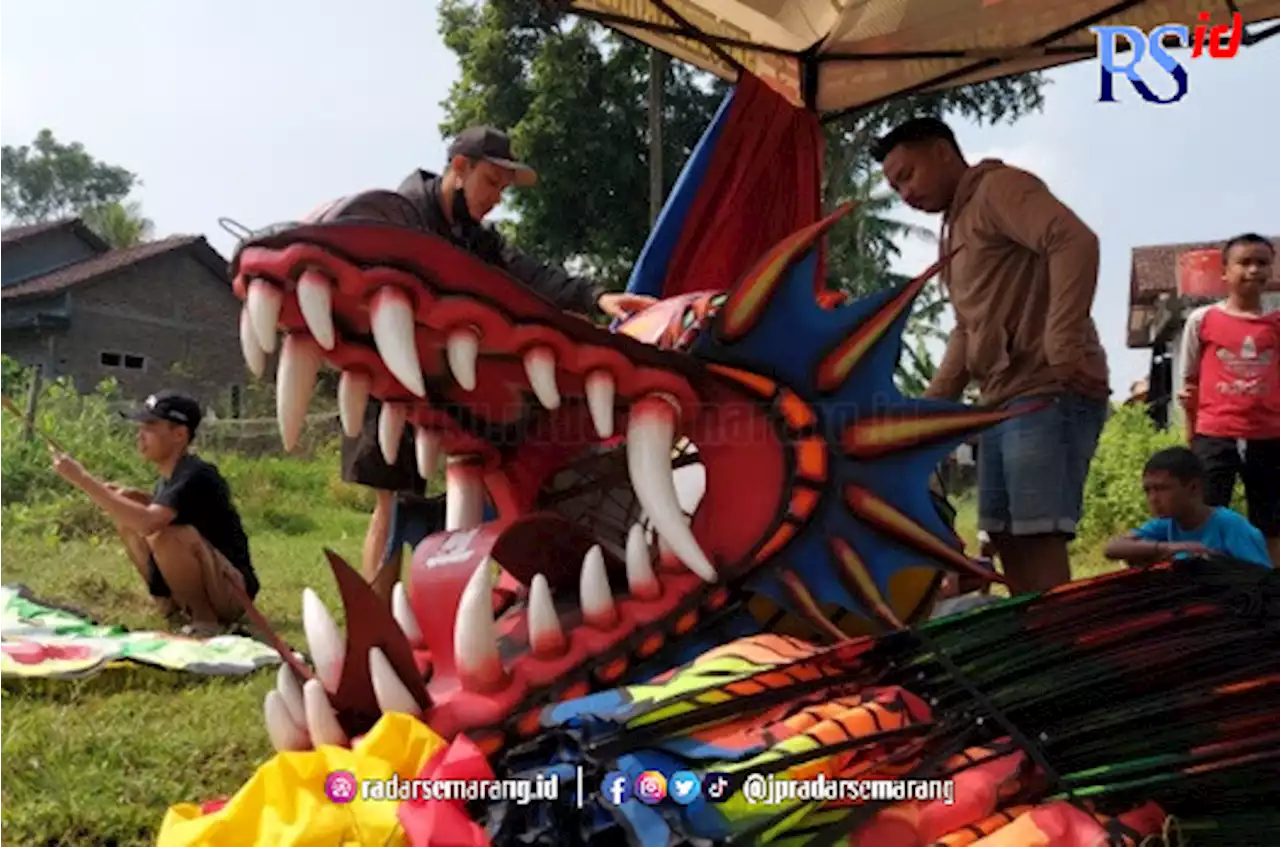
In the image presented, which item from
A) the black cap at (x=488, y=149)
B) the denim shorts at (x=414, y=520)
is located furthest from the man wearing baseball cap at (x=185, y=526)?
the black cap at (x=488, y=149)

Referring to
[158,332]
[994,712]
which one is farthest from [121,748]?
[158,332]

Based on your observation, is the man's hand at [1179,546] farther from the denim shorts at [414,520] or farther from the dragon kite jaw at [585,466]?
the denim shorts at [414,520]

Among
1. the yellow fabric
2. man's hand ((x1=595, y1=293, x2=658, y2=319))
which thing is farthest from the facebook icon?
man's hand ((x1=595, y1=293, x2=658, y2=319))

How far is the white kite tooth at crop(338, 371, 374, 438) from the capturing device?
1.66 m

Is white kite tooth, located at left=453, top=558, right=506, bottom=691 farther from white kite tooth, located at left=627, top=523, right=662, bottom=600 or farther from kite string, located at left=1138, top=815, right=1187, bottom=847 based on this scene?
kite string, located at left=1138, top=815, right=1187, bottom=847

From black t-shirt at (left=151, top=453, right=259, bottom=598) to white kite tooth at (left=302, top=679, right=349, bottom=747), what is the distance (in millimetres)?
2682

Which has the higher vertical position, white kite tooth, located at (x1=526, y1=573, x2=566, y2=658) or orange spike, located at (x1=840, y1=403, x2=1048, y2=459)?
orange spike, located at (x1=840, y1=403, x2=1048, y2=459)

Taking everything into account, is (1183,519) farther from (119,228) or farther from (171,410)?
(119,228)

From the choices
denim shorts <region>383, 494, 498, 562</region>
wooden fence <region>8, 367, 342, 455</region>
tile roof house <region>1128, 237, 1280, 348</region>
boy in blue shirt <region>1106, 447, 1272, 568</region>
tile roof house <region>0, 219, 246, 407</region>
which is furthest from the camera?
tile roof house <region>0, 219, 246, 407</region>

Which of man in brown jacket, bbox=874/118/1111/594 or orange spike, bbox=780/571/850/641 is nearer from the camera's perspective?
orange spike, bbox=780/571/850/641

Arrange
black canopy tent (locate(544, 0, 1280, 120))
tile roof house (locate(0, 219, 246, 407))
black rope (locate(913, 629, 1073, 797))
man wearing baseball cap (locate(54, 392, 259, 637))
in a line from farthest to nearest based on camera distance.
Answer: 1. tile roof house (locate(0, 219, 246, 407))
2. man wearing baseball cap (locate(54, 392, 259, 637))
3. black canopy tent (locate(544, 0, 1280, 120))
4. black rope (locate(913, 629, 1073, 797))

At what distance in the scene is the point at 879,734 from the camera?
1.42m

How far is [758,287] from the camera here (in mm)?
1939

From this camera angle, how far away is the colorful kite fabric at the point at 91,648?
122 inches
